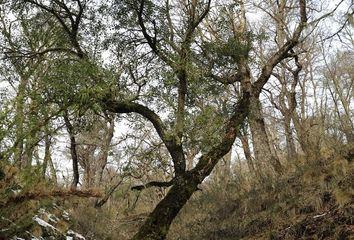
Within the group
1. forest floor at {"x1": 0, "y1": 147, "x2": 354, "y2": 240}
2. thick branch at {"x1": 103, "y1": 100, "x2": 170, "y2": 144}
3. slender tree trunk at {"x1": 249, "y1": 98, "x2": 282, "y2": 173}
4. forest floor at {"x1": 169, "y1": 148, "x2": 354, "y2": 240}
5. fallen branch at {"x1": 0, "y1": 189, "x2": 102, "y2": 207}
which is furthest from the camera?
slender tree trunk at {"x1": 249, "y1": 98, "x2": 282, "y2": 173}

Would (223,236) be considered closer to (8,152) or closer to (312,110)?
(8,152)

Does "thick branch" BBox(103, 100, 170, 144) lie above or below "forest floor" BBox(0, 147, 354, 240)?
above

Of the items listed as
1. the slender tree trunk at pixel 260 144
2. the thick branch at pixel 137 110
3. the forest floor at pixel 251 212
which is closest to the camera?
the forest floor at pixel 251 212

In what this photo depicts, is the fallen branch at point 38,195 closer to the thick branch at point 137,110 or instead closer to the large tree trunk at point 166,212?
the large tree trunk at point 166,212

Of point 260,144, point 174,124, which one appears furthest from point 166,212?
point 260,144

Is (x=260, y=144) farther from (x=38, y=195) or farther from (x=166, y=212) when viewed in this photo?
(x=38, y=195)

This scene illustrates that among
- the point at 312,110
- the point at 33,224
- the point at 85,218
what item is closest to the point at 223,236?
the point at 85,218

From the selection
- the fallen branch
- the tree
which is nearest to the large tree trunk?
the tree

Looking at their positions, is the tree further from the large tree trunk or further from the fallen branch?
the fallen branch

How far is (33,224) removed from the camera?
3.94 meters

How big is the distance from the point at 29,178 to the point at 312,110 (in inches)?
864

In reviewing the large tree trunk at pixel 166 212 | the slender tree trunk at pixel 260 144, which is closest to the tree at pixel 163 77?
the large tree trunk at pixel 166 212

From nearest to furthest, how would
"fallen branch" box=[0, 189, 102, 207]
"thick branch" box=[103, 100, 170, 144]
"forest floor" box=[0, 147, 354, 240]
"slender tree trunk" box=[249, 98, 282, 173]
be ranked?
1. "fallen branch" box=[0, 189, 102, 207]
2. "forest floor" box=[0, 147, 354, 240]
3. "thick branch" box=[103, 100, 170, 144]
4. "slender tree trunk" box=[249, 98, 282, 173]

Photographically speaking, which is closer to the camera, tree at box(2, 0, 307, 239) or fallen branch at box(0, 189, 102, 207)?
fallen branch at box(0, 189, 102, 207)
